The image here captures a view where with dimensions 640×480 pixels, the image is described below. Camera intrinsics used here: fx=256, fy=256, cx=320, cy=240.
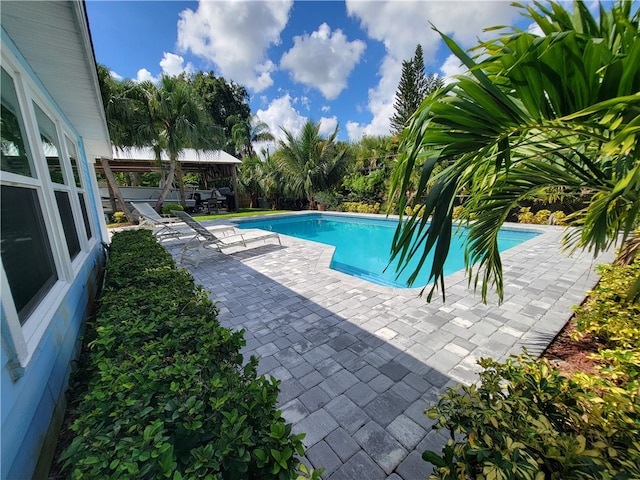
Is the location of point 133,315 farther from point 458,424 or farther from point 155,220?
point 155,220

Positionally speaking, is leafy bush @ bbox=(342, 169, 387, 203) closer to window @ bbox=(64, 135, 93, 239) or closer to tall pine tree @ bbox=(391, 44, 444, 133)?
tall pine tree @ bbox=(391, 44, 444, 133)

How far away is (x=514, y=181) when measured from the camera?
→ 78.3 inches

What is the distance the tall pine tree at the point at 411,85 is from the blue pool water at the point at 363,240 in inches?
571

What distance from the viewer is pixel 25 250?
2.00 m

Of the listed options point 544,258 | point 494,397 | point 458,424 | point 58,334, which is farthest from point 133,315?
point 544,258

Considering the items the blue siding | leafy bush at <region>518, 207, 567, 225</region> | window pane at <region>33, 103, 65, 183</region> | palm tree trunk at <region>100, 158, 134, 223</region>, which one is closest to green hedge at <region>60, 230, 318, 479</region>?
the blue siding

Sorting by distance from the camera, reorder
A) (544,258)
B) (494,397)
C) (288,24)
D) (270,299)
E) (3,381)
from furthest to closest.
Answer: (288,24), (544,258), (270,299), (494,397), (3,381)

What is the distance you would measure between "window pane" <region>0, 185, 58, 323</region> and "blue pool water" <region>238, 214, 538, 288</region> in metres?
3.62

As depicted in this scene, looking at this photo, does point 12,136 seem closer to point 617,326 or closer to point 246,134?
point 617,326

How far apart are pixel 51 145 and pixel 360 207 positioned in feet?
43.9

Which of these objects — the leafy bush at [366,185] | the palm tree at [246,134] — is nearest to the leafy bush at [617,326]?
the leafy bush at [366,185]

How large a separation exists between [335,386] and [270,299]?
220 centimetres

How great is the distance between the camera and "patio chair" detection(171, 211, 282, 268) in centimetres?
657

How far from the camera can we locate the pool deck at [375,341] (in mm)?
1919
